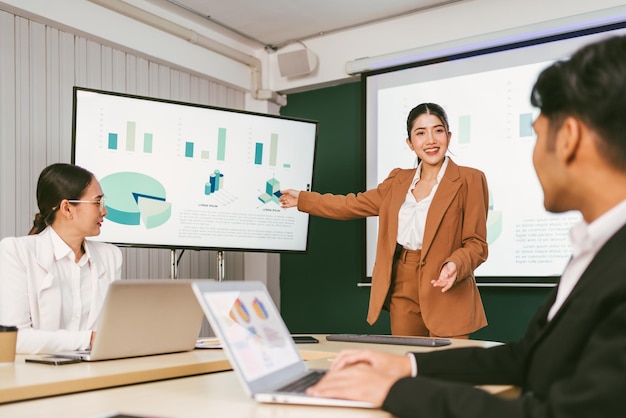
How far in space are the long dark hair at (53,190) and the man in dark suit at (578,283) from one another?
70.7 inches

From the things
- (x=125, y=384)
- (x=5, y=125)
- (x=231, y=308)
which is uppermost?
(x=5, y=125)

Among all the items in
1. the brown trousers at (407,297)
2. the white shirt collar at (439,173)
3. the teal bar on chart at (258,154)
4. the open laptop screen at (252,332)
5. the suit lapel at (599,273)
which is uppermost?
the teal bar on chart at (258,154)

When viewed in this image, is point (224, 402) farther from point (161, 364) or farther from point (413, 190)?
point (413, 190)

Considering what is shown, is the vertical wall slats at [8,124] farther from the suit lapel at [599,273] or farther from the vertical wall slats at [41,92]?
the suit lapel at [599,273]

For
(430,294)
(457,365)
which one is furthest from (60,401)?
(430,294)

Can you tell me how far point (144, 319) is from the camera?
156 cm

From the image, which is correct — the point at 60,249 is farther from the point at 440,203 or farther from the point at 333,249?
the point at 333,249

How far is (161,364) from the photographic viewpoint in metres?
1.48

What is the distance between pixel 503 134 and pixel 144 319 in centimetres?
281

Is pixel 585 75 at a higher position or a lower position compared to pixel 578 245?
higher

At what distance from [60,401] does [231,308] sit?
35 cm

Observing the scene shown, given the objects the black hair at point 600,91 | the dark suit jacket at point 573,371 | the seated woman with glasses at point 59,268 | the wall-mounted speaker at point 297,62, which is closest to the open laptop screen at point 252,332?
the dark suit jacket at point 573,371

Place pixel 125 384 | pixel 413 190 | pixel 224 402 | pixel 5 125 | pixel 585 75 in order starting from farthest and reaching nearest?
pixel 5 125, pixel 413 190, pixel 125 384, pixel 224 402, pixel 585 75

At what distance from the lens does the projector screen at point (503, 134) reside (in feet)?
11.9
